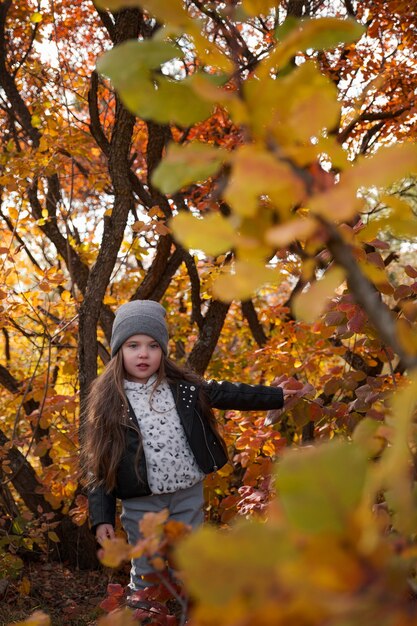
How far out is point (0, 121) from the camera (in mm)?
5434

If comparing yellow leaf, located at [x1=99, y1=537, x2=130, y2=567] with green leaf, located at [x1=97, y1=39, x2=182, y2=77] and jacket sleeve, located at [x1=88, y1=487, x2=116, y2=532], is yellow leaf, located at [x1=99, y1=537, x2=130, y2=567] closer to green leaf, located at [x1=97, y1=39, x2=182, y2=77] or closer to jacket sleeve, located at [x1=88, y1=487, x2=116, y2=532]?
green leaf, located at [x1=97, y1=39, x2=182, y2=77]

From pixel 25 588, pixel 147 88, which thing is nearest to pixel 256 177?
pixel 147 88

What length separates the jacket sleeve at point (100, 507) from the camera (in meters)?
2.62

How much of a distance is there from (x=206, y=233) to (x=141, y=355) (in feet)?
7.65

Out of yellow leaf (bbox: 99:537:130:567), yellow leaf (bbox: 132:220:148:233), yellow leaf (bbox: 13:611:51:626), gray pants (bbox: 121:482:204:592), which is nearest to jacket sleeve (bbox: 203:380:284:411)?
gray pants (bbox: 121:482:204:592)

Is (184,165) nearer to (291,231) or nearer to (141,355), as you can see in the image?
(291,231)

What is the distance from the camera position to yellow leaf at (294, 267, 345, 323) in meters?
0.48

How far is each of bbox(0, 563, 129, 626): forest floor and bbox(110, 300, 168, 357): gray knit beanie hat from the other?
4.48ft

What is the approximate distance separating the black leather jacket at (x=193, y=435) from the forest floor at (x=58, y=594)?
889 millimetres

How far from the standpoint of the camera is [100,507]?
264 centimetres

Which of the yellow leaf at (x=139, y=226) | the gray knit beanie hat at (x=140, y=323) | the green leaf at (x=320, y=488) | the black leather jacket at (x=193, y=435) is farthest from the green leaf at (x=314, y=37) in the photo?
the yellow leaf at (x=139, y=226)

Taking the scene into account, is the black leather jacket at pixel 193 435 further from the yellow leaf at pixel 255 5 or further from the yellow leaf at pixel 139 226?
the yellow leaf at pixel 255 5

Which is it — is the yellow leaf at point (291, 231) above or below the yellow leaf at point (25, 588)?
above

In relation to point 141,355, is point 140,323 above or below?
above
